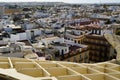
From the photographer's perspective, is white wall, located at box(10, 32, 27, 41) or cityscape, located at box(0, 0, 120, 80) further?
white wall, located at box(10, 32, 27, 41)

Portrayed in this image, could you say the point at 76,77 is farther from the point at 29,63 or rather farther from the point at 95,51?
the point at 95,51

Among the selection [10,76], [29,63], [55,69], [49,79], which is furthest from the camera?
[29,63]

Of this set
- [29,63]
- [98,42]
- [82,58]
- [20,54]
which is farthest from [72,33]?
[29,63]

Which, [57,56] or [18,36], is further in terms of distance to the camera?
[18,36]

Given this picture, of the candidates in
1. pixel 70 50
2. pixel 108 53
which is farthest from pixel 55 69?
pixel 108 53

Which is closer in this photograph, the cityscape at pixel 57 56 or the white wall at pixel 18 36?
the cityscape at pixel 57 56

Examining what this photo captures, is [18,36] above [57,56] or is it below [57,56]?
above

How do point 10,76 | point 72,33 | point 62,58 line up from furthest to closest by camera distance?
point 72,33 < point 62,58 < point 10,76

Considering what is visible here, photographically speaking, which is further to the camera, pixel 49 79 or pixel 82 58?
pixel 82 58

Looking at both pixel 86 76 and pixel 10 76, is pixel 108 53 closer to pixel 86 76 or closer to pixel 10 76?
pixel 86 76

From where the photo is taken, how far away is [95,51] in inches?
1929

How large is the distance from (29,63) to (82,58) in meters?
26.8

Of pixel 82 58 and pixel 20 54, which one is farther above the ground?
pixel 20 54

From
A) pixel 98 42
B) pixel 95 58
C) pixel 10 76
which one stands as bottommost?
pixel 95 58
